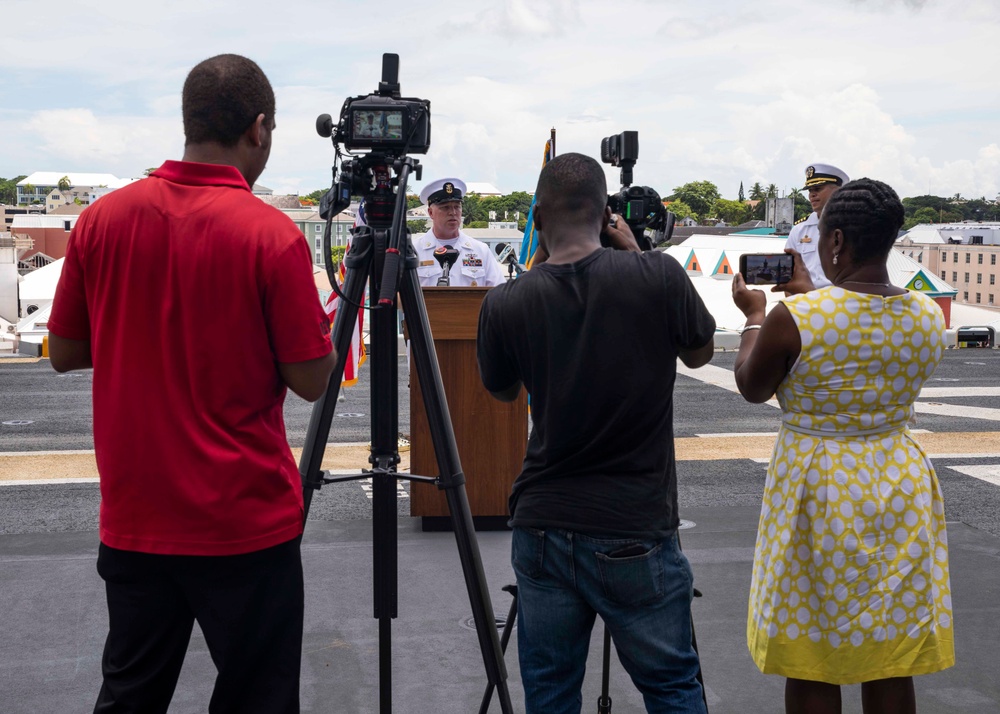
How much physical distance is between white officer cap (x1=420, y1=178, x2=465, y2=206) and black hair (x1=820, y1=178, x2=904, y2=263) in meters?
5.31

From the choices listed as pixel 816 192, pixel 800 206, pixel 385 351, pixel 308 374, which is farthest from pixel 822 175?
pixel 800 206

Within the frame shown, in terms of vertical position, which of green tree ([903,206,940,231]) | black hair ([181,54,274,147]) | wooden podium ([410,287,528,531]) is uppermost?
green tree ([903,206,940,231])

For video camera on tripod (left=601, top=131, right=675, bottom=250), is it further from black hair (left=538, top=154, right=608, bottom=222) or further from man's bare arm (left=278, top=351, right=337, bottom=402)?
man's bare arm (left=278, top=351, right=337, bottom=402)

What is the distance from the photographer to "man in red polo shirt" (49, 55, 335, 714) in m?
2.04

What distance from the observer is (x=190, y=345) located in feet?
6.72

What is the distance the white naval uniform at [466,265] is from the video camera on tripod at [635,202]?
473cm

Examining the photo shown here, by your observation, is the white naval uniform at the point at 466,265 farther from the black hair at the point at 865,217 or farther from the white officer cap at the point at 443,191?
the black hair at the point at 865,217

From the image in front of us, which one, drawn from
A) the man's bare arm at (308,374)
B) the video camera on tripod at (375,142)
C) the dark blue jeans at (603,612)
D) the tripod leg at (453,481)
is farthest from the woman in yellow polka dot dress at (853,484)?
the video camera on tripod at (375,142)

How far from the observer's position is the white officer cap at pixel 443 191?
7688mm

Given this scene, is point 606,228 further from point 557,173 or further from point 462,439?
point 462,439

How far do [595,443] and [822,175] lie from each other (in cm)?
497

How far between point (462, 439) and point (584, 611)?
2.87 m

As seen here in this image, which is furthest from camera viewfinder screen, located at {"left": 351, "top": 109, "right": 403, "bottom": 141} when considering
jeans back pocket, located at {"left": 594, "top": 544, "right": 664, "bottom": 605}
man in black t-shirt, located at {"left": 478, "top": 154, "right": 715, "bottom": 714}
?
jeans back pocket, located at {"left": 594, "top": 544, "right": 664, "bottom": 605}

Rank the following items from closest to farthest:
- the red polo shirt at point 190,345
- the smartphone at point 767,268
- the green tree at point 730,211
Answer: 1. the red polo shirt at point 190,345
2. the smartphone at point 767,268
3. the green tree at point 730,211
